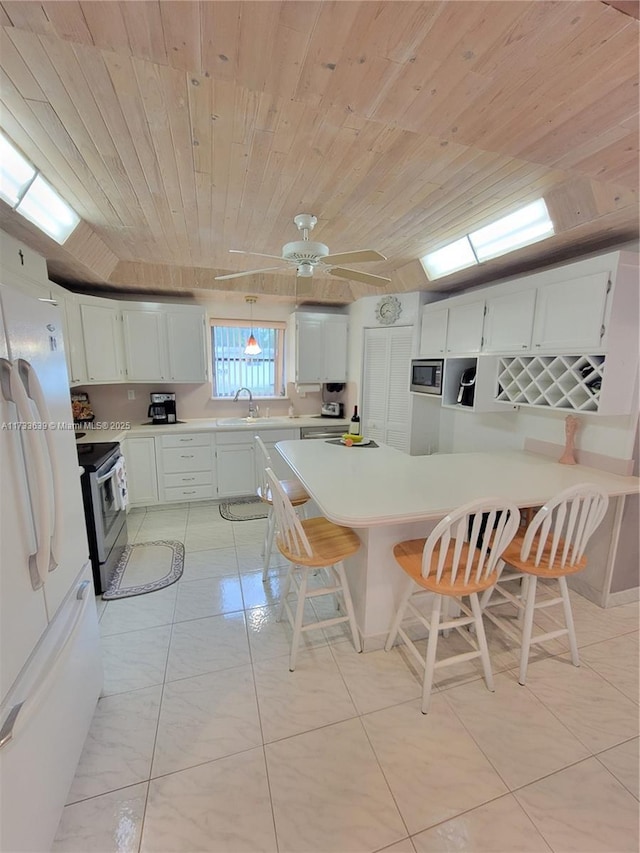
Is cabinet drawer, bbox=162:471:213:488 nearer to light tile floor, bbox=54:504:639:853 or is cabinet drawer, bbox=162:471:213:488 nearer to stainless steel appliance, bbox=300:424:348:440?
stainless steel appliance, bbox=300:424:348:440

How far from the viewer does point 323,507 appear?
1680 millimetres

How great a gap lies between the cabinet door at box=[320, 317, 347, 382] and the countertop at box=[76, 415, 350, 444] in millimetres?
606

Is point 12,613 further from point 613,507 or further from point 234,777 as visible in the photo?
point 613,507

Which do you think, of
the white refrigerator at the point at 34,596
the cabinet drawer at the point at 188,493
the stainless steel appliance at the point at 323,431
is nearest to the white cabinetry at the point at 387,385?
the stainless steel appliance at the point at 323,431

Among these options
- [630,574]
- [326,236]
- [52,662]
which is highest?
[326,236]

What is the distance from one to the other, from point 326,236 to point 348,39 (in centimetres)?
185

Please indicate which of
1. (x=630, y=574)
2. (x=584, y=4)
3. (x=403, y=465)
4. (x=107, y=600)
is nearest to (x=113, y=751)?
(x=107, y=600)

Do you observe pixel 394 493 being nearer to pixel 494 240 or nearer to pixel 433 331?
pixel 494 240

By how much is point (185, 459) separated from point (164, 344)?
4.39 ft

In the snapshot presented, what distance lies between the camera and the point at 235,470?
4.20 m

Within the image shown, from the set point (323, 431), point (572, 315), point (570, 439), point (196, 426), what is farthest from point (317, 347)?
point (570, 439)

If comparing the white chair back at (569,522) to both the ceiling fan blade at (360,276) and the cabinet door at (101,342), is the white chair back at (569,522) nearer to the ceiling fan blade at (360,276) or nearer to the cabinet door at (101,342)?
the ceiling fan blade at (360,276)

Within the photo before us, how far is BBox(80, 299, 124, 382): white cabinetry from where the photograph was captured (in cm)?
349

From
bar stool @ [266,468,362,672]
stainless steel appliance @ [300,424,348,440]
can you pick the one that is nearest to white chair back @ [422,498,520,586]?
bar stool @ [266,468,362,672]
